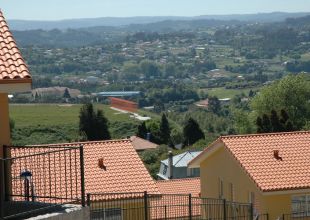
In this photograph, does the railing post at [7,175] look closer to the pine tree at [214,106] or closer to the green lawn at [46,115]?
the green lawn at [46,115]

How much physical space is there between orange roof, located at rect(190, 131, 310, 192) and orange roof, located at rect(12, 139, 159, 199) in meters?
3.71

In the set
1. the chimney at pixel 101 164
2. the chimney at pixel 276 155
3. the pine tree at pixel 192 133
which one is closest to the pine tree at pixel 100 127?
the pine tree at pixel 192 133

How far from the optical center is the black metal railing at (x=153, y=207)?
18.1 metres

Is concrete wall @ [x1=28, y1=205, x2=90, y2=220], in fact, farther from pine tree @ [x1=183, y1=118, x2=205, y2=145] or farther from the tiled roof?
pine tree @ [x1=183, y1=118, x2=205, y2=145]

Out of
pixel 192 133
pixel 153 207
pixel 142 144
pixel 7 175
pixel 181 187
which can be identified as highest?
pixel 7 175

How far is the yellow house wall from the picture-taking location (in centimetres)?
2408

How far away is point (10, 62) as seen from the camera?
35.8 feet

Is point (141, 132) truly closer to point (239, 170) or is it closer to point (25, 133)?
point (25, 133)

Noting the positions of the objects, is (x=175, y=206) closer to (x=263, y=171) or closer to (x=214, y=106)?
(x=263, y=171)

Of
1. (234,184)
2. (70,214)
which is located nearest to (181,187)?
(234,184)

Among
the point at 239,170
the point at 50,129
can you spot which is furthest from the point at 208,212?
the point at 50,129

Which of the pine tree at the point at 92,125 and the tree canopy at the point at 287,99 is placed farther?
the pine tree at the point at 92,125

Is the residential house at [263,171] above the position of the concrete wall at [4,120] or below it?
below

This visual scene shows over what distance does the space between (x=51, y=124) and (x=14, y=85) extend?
4602 inches
